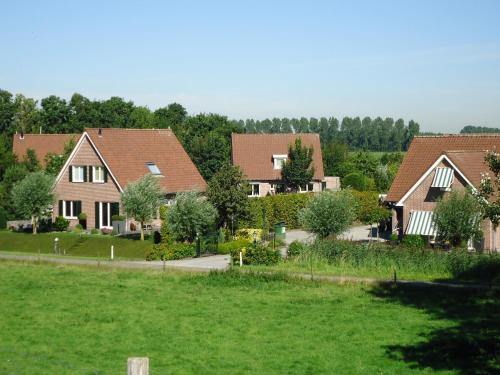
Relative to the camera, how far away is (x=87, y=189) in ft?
187

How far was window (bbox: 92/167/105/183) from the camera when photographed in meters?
56.7

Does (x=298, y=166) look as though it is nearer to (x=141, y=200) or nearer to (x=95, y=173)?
(x=95, y=173)

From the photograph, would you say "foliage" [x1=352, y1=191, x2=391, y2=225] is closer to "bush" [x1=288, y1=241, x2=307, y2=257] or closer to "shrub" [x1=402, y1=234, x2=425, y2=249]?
"shrub" [x1=402, y1=234, x2=425, y2=249]

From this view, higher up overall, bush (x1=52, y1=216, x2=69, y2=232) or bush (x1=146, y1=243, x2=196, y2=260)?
bush (x1=52, y1=216, x2=69, y2=232)

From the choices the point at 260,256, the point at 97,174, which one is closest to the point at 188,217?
the point at 260,256

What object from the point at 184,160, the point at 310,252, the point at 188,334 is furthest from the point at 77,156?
the point at 188,334

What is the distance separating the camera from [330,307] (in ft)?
93.0

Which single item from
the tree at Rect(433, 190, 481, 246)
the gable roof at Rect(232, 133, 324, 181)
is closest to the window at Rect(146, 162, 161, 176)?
the gable roof at Rect(232, 133, 324, 181)

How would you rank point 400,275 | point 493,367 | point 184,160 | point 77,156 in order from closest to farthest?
point 493,367
point 400,275
point 77,156
point 184,160

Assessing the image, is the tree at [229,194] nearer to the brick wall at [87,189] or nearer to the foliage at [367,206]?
the brick wall at [87,189]

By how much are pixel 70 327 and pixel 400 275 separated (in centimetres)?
1532

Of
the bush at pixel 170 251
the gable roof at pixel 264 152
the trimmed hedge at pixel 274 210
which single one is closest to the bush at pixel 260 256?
the bush at pixel 170 251

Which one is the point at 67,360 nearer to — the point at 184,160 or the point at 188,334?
the point at 188,334

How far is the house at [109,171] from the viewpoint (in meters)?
55.9
